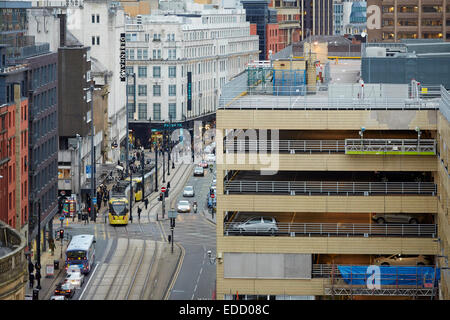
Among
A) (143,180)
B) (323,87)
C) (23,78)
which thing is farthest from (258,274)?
(143,180)

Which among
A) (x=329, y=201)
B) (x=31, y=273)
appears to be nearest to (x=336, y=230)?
(x=329, y=201)

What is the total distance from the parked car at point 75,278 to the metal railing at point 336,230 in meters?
28.3

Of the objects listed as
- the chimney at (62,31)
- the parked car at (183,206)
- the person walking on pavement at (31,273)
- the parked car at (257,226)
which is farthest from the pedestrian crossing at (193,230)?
the parked car at (257,226)

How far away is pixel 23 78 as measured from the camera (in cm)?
9100

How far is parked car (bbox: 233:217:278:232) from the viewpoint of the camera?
57.0 meters

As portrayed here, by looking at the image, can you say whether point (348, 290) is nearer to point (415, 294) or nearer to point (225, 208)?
point (415, 294)

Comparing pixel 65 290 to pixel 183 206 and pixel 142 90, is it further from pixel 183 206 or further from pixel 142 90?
pixel 142 90

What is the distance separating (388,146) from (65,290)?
1212 inches

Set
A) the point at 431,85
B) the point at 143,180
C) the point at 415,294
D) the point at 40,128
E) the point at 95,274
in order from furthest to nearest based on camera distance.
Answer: the point at 143,180
the point at 40,128
the point at 95,274
the point at 431,85
the point at 415,294

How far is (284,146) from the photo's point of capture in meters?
57.0

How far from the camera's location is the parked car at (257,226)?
56953 millimetres

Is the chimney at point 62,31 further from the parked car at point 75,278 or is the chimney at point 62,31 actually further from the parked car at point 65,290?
the parked car at point 65,290

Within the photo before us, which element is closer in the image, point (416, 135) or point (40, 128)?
point (416, 135)

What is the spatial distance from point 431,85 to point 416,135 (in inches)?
463
